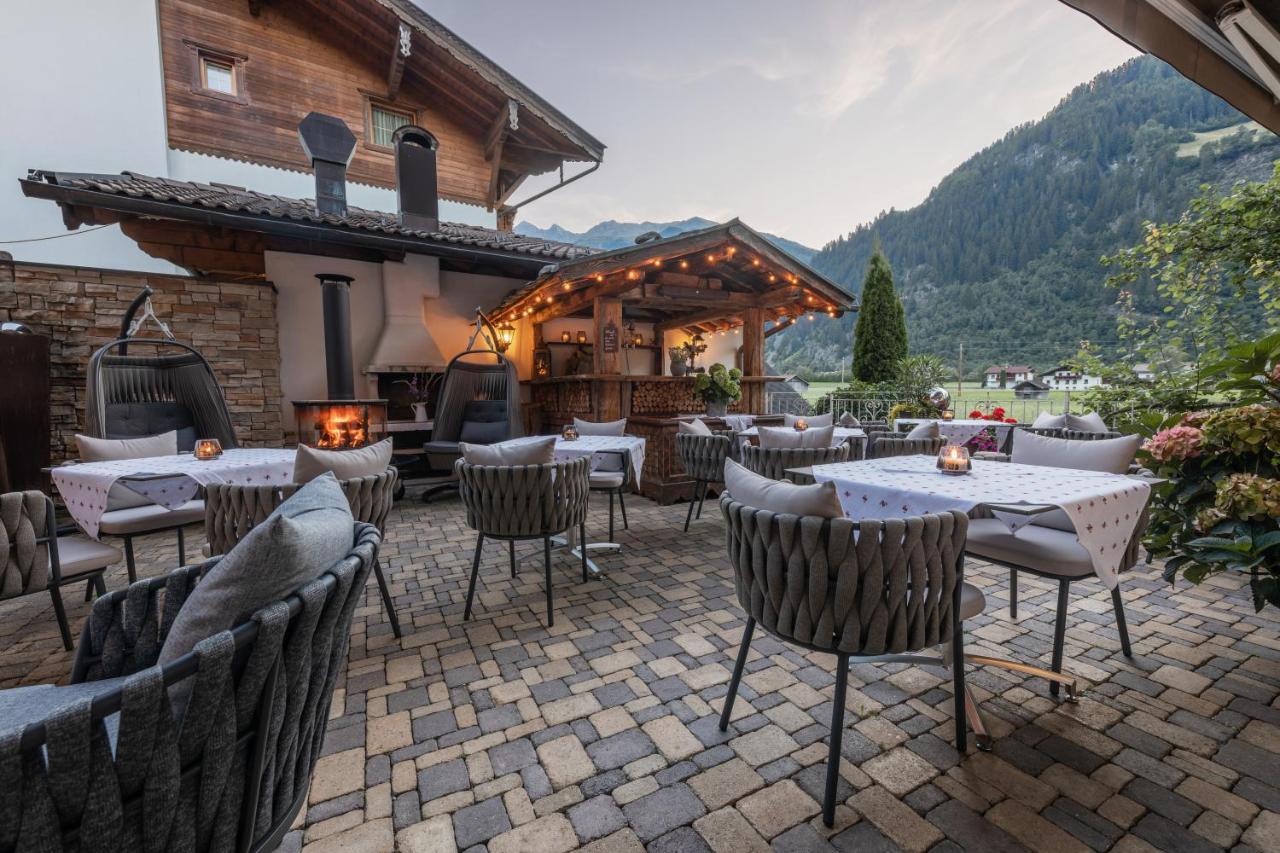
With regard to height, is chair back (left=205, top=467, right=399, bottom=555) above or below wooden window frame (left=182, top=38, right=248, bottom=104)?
below

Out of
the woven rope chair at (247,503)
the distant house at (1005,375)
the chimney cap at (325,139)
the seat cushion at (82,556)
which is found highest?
the chimney cap at (325,139)

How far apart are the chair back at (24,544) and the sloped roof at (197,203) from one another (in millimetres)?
3952

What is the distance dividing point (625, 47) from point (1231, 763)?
41.5 ft

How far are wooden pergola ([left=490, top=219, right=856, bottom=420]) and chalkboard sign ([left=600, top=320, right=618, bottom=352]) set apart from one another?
1 cm

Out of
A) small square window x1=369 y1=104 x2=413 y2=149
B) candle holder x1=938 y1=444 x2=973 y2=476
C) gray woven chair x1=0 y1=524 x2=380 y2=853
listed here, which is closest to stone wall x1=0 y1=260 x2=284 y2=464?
small square window x1=369 y1=104 x2=413 y2=149

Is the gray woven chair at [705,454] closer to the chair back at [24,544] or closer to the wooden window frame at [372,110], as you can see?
the chair back at [24,544]

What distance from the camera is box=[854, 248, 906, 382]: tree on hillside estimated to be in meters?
12.0

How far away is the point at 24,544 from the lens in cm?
189

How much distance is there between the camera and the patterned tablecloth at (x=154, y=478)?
2393 millimetres

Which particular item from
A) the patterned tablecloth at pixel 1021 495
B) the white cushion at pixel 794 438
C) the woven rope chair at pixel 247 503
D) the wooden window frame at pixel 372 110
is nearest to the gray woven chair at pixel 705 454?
the white cushion at pixel 794 438

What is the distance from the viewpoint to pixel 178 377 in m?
4.23

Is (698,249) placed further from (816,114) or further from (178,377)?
(816,114)

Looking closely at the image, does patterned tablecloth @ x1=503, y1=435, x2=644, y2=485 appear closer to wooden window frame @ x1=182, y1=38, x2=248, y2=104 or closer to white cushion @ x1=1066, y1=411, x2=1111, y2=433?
white cushion @ x1=1066, y1=411, x2=1111, y2=433

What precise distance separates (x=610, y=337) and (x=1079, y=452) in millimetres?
4386
